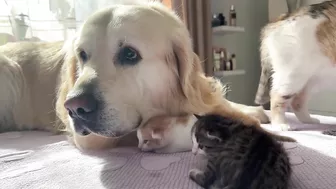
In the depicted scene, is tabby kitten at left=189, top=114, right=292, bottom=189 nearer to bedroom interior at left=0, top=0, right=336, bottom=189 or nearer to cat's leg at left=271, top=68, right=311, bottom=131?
bedroom interior at left=0, top=0, right=336, bottom=189

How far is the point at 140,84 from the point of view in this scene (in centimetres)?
93

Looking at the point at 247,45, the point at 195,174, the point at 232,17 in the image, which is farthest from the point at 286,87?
the point at 247,45

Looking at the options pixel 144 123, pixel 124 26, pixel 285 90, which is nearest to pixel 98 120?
pixel 144 123

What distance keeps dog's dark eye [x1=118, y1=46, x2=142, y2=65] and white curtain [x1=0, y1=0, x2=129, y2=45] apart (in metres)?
0.95

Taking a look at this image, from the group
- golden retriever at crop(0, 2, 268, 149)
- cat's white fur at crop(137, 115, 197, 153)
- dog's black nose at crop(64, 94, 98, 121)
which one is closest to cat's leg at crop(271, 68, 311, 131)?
golden retriever at crop(0, 2, 268, 149)

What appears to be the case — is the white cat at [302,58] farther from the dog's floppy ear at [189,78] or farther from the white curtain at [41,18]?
the white curtain at [41,18]

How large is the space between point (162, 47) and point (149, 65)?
69 mm

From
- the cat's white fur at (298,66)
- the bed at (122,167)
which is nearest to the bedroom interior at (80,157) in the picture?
the bed at (122,167)

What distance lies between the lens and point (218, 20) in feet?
9.38

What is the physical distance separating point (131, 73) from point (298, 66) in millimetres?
1004

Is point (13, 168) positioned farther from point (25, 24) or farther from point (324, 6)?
point (324, 6)

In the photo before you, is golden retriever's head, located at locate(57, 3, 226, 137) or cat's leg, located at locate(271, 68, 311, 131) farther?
cat's leg, located at locate(271, 68, 311, 131)

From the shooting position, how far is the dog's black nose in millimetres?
759

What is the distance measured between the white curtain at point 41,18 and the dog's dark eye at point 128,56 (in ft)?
3.13
